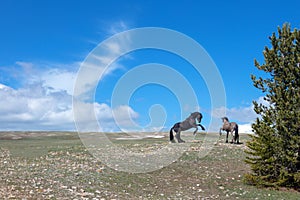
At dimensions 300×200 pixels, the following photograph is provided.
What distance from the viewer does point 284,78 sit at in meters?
20.0

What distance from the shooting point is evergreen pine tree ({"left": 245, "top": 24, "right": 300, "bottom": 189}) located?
19.5m

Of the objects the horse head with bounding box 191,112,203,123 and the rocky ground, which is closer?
the rocky ground

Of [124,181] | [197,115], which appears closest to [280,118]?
[124,181]

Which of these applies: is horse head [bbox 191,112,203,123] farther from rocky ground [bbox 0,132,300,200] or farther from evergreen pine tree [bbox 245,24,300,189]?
evergreen pine tree [bbox 245,24,300,189]

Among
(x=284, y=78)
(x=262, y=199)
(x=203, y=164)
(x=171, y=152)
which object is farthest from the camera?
(x=171, y=152)

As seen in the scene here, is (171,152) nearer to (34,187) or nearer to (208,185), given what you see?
(208,185)

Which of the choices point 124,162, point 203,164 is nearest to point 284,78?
point 203,164

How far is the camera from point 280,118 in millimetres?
19531

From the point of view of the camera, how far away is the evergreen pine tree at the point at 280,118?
19453mm

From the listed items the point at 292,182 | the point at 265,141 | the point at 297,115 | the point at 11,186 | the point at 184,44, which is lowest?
the point at 11,186

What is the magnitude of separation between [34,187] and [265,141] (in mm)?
12394

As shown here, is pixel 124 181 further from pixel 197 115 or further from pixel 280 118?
pixel 197 115

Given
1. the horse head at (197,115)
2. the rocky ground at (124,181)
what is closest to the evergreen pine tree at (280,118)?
the rocky ground at (124,181)

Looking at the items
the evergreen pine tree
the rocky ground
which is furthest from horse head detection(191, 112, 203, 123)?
the evergreen pine tree
